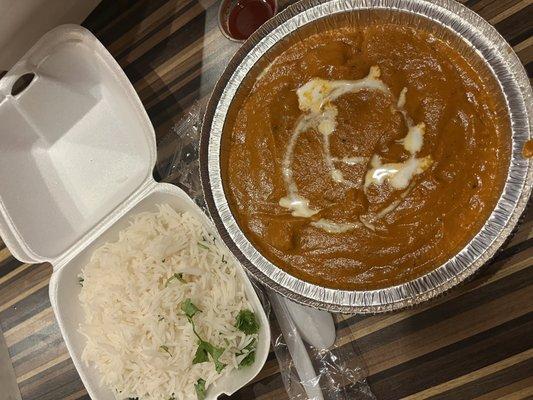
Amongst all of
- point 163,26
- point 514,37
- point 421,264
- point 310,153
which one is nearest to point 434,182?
point 421,264

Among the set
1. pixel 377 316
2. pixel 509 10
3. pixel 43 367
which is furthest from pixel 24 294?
pixel 509 10

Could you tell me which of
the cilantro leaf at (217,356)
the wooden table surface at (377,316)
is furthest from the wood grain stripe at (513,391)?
the cilantro leaf at (217,356)

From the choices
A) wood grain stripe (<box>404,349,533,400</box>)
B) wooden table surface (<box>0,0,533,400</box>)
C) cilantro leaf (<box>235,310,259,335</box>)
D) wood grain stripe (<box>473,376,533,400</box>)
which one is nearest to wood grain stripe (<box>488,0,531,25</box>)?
wooden table surface (<box>0,0,533,400</box>)

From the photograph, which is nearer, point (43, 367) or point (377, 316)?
point (377, 316)

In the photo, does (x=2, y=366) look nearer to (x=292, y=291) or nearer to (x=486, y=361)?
(x=292, y=291)

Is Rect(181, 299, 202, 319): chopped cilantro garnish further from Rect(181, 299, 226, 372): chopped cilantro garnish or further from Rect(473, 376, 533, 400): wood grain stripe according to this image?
Rect(473, 376, 533, 400): wood grain stripe

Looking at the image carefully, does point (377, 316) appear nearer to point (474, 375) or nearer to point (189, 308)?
point (474, 375)

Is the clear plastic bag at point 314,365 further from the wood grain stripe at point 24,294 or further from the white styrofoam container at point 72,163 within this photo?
the wood grain stripe at point 24,294
